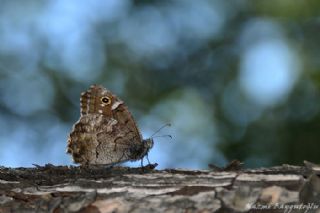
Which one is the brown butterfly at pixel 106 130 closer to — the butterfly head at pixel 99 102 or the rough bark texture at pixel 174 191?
the butterfly head at pixel 99 102

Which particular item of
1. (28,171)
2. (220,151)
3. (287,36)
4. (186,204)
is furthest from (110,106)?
(186,204)

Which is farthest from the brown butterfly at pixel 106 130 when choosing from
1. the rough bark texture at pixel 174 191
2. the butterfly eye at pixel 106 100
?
the rough bark texture at pixel 174 191

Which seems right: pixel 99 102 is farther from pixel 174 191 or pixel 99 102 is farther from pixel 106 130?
pixel 174 191

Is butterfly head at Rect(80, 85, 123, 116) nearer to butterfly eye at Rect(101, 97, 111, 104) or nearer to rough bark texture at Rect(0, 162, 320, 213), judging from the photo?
butterfly eye at Rect(101, 97, 111, 104)

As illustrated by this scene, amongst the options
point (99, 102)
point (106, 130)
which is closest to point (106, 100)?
point (99, 102)

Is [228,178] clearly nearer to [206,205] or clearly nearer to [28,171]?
[206,205]

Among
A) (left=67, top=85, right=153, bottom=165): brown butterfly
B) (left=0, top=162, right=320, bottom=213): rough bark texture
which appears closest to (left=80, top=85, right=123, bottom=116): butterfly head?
(left=67, top=85, right=153, bottom=165): brown butterfly

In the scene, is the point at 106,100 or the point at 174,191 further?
the point at 106,100
